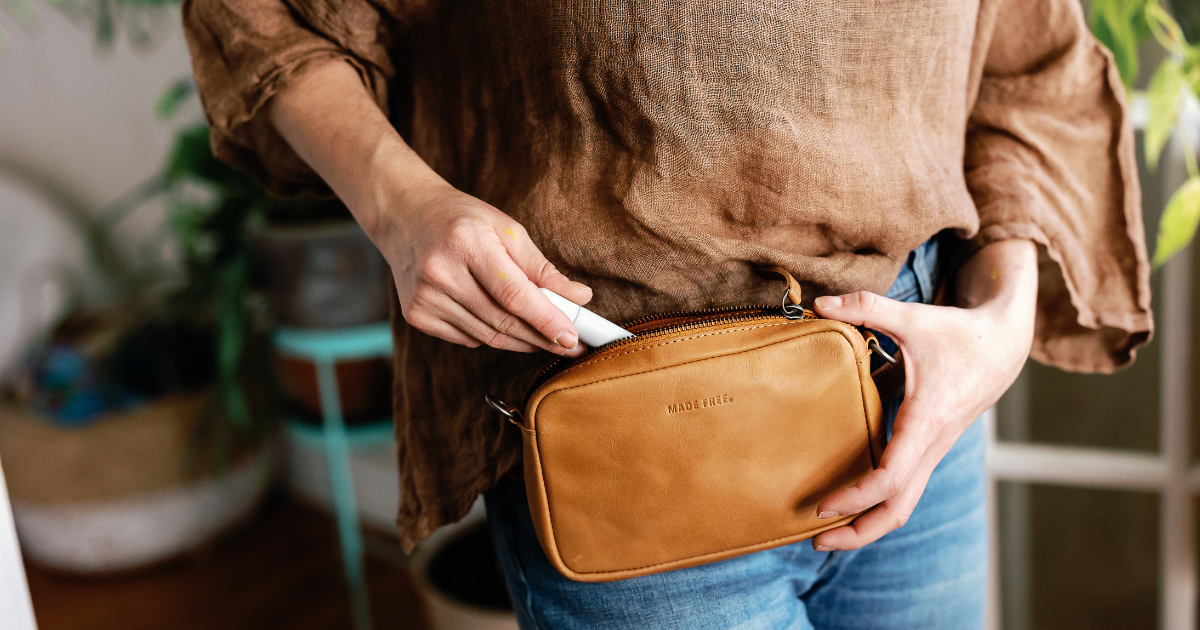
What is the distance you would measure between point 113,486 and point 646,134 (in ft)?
6.07

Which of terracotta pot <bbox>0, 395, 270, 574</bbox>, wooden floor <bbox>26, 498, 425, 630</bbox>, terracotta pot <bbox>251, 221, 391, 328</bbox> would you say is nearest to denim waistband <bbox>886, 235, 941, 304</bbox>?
terracotta pot <bbox>251, 221, 391, 328</bbox>

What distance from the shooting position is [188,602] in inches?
74.8

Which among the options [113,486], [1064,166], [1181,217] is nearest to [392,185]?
[1064,166]

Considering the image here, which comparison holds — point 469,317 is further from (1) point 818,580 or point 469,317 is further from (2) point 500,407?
(1) point 818,580

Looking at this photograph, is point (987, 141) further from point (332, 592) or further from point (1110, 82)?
point (332, 592)

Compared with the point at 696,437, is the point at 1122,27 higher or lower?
higher

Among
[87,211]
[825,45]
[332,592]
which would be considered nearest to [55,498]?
[332,592]

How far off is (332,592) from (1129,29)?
1.93 meters

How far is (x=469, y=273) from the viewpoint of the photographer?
50 centimetres

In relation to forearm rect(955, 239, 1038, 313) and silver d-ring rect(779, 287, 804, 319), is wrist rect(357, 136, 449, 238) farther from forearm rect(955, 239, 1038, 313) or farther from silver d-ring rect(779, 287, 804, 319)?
forearm rect(955, 239, 1038, 313)

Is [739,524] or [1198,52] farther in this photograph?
[1198,52]

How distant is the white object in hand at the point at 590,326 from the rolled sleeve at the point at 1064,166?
0.37 m

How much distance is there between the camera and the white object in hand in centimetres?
53

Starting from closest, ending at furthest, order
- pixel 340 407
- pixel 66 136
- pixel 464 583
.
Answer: pixel 464 583, pixel 340 407, pixel 66 136
